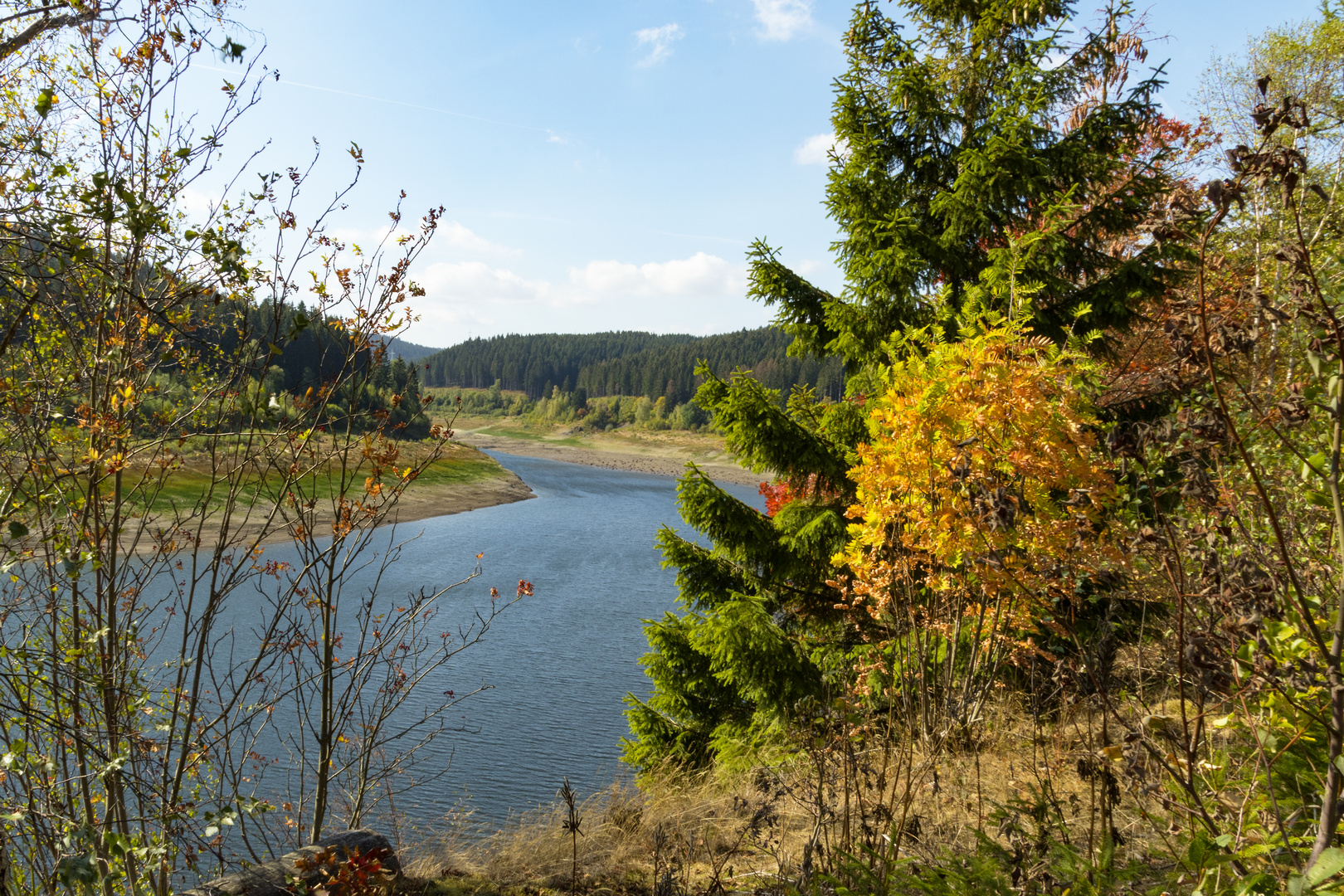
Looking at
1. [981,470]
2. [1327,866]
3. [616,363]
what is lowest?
[1327,866]

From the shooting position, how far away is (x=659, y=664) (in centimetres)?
813

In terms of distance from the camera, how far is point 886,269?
720 centimetres

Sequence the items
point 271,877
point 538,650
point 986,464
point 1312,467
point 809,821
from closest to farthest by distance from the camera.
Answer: point 1312,467 < point 271,877 < point 986,464 < point 809,821 < point 538,650

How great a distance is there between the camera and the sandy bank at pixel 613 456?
64.6 m

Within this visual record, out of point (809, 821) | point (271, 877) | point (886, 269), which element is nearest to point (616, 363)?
point (886, 269)

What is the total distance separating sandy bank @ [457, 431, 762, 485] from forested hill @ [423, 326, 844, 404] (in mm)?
11554

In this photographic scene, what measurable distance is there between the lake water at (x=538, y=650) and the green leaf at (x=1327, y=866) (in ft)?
24.9

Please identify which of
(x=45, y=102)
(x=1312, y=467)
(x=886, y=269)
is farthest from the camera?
(x=886, y=269)

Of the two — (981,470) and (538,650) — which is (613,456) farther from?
(981,470)

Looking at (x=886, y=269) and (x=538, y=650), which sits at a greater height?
(x=886, y=269)

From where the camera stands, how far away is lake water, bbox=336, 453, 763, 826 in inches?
416

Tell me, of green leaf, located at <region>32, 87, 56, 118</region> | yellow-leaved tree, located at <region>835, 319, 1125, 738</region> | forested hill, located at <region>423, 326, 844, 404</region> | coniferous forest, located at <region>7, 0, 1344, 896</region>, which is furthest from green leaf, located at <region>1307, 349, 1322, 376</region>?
forested hill, located at <region>423, 326, 844, 404</region>

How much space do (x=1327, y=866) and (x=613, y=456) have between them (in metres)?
76.5

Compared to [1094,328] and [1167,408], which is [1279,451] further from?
[1094,328]
